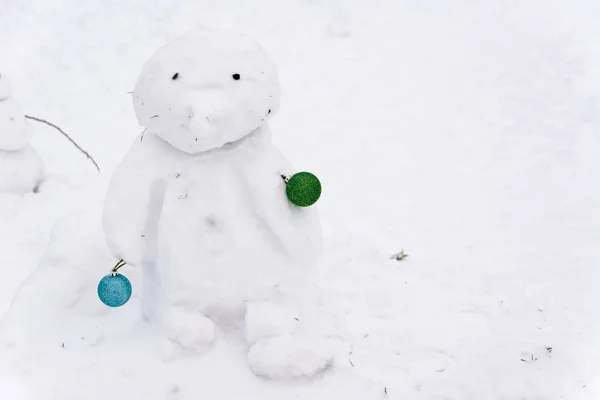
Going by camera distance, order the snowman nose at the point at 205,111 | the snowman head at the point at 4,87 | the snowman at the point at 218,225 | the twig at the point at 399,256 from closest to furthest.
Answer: the snowman nose at the point at 205,111 < the snowman at the point at 218,225 < the twig at the point at 399,256 < the snowman head at the point at 4,87

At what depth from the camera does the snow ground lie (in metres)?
2.17

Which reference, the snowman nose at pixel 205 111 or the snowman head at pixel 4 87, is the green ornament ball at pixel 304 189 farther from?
the snowman head at pixel 4 87

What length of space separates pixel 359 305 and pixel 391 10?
13.5 feet

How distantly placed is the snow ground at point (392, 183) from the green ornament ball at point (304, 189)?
67 centimetres

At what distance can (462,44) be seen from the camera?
5.37 m

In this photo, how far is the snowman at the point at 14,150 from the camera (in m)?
3.45

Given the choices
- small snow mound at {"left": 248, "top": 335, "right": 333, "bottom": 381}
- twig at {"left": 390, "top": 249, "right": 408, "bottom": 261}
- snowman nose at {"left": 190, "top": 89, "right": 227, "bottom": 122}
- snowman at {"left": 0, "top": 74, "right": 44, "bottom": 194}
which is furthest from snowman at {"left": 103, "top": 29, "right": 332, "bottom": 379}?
snowman at {"left": 0, "top": 74, "right": 44, "bottom": 194}

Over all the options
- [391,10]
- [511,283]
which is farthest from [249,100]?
[391,10]

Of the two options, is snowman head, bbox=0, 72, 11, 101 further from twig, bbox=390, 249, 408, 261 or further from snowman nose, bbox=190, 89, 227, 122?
twig, bbox=390, 249, 408, 261

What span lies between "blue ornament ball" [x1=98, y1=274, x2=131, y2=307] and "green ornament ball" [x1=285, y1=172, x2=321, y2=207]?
75 centimetres

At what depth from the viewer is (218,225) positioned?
6.86 feet

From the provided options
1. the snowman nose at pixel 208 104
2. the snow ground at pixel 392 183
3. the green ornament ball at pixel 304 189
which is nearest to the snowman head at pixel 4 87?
the snow ground at pixel 392 183

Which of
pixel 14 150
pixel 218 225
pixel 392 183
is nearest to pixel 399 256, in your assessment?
pixel 392 183

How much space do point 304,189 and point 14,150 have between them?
241cm
